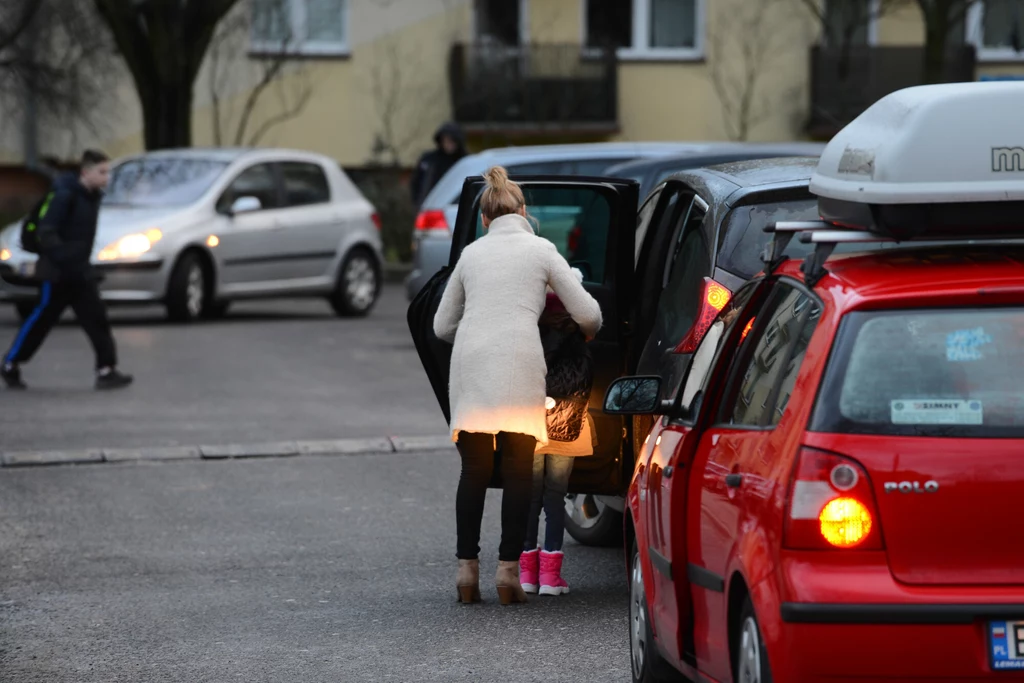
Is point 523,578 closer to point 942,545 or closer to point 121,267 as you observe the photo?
point 942,545

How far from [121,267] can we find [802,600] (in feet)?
51.6

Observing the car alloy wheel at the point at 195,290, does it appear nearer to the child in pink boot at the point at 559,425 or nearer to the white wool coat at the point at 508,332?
the child in pink boot at the point at 559,425

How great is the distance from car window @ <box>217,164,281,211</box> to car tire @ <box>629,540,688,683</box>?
14.9 metres

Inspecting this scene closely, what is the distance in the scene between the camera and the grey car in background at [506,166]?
16750 mm

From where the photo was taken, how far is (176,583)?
26.7 feet

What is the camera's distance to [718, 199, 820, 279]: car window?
7355 millimetres

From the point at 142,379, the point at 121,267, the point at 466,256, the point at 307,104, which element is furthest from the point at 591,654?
the point at 307,104

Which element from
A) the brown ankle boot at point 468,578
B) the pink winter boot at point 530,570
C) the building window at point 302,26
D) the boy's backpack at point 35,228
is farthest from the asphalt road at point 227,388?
the building window at point 302,26

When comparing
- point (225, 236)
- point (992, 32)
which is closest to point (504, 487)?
point (225, 236)

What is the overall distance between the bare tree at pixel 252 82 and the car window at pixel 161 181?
1283cm

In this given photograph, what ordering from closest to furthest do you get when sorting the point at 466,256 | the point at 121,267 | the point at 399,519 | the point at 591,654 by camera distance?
1. the point at 591,654
2. the point at 466,256
3. the point at 399,519
4. the point at 121,267

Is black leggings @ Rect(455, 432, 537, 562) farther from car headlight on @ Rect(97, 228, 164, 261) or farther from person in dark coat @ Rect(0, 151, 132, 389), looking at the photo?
car headlight on @ Rect(97, 228, 164, 261)

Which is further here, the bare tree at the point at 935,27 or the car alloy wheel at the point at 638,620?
the bare tree at the point at 935,27

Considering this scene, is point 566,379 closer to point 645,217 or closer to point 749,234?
point 749,234
